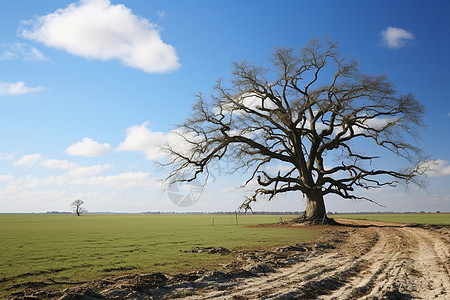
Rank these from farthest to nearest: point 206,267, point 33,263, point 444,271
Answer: point 33,263 < point 206,267 < point 444,271

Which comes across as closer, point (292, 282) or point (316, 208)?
point (292, 282)

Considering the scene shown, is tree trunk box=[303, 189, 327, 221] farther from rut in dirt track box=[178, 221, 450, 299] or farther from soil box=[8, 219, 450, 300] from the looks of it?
soil box=[8, 219, 450, 300]

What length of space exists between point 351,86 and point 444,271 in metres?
21.9

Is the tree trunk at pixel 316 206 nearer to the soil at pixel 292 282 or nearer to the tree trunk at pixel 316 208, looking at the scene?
the tree trunk at pixel 316 208

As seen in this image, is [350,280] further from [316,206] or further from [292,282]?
[316,206]

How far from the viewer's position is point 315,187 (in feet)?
96.5

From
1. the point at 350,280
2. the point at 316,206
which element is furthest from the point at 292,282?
the point at 316,206

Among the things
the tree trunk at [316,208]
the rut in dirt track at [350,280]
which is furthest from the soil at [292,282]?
the tree trunk at [316,208]

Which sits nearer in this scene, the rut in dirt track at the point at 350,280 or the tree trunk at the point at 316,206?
the rut in dirt track at the point at 350,280

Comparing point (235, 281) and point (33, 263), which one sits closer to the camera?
point (235, 281)

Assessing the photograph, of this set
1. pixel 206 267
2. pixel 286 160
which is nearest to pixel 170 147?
pixel 286 160

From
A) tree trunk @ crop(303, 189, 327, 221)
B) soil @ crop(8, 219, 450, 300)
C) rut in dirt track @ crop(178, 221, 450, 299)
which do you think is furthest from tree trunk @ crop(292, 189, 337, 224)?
soil @ crop(8, 219, 450, 300)

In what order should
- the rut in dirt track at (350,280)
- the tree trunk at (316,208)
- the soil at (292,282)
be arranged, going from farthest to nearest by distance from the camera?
the tree trunk at (316,208) < the rut in dirt track at (350,280) < the soil at (292,282)

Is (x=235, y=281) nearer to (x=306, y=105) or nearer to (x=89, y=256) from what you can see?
(x=89, y=256)
